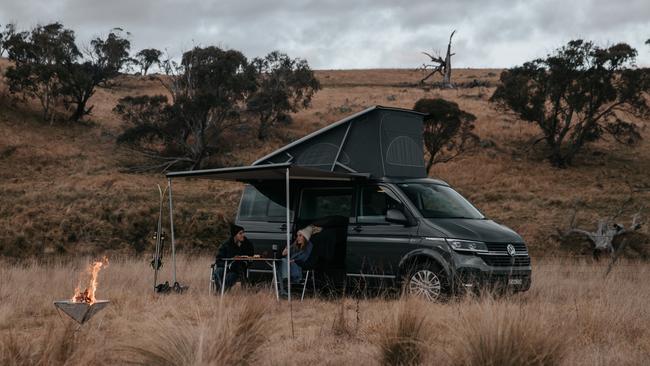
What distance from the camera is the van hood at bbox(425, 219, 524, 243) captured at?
32.0 feet

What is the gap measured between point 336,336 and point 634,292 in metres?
5.50

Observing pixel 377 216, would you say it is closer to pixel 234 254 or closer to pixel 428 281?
pixel 428 281

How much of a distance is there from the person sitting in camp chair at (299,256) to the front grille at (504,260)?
251 cm

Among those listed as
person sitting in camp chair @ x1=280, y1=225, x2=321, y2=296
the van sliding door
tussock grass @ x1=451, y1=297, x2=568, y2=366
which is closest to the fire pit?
tussock grass @ x1=451, y1=297, x2=568, y2=366

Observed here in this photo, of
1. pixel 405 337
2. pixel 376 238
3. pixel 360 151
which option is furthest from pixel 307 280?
pixel 405 337

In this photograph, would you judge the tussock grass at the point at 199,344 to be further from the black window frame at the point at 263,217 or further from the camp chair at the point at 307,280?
the black window frame at the point at 263,217

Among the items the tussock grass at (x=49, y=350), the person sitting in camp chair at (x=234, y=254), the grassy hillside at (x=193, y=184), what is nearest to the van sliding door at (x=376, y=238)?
the person sitting in camp chair at (x=234, y=254)

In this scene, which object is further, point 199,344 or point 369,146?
point 369,146

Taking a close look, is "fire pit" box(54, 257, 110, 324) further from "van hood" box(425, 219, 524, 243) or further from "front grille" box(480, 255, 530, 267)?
"front grille" box(480, 255, 530, 267)

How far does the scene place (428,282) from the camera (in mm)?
9820

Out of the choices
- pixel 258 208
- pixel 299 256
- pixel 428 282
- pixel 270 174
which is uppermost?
pixel 270 174

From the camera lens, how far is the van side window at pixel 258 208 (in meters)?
11.7

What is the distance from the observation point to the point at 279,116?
141 feet

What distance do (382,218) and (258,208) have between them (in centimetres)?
238
